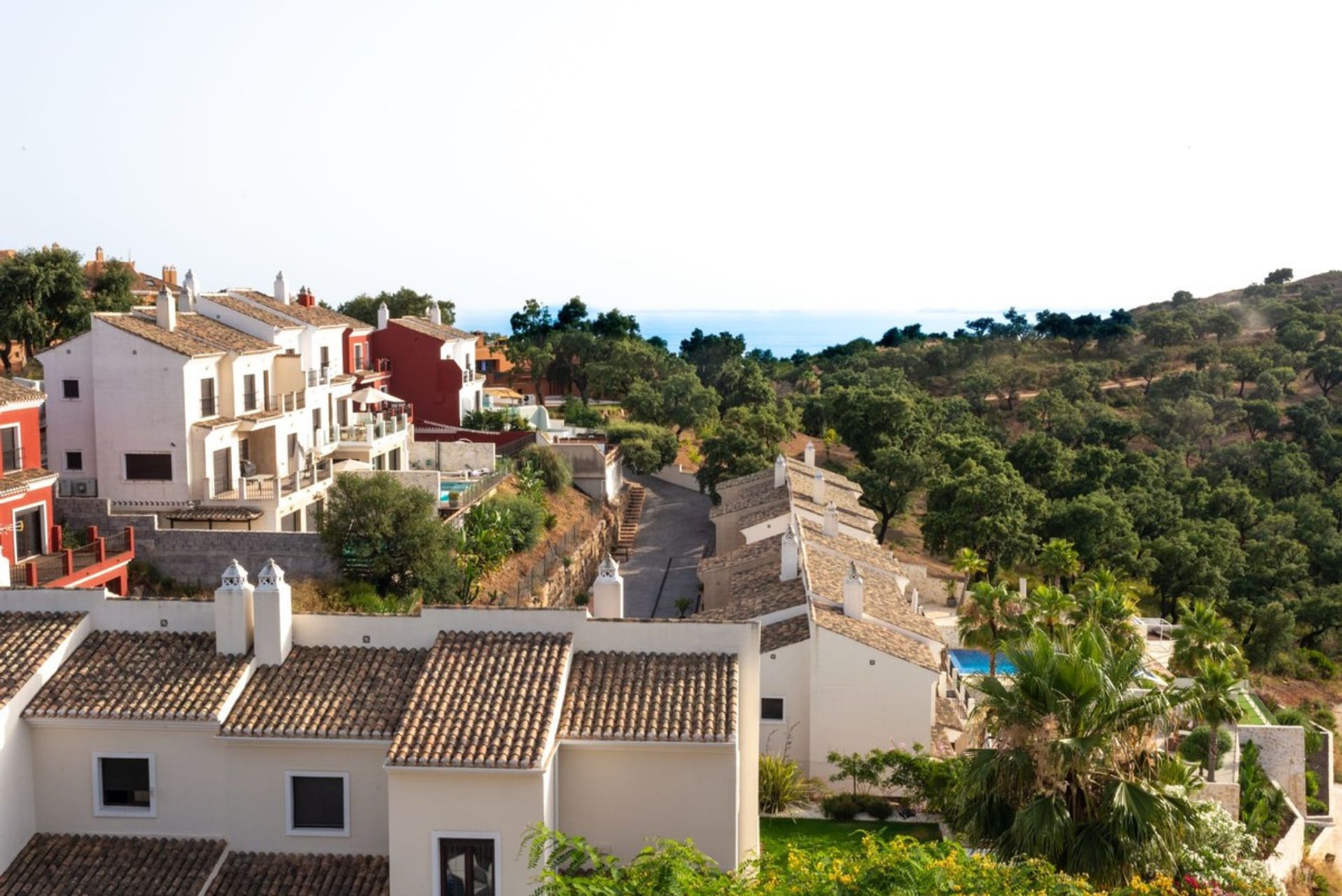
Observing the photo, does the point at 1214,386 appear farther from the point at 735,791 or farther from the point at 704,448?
the point at 735,791

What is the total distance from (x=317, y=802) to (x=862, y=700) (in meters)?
14.3

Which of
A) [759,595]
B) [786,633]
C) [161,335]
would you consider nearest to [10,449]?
[161,335]

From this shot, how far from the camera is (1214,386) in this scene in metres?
94.9

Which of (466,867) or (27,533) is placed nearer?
(466,867)

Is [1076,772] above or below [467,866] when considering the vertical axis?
above

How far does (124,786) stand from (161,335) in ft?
69.2

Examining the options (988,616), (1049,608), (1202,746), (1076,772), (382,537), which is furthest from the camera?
(988,616)

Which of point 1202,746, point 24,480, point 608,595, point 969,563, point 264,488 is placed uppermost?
point 24,480

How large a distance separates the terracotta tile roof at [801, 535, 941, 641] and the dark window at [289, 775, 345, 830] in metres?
15.6

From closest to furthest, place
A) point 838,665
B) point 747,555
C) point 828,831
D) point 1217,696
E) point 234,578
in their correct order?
point 234,578
point 828,831
point 1217,696
point 838,665
point 747,555

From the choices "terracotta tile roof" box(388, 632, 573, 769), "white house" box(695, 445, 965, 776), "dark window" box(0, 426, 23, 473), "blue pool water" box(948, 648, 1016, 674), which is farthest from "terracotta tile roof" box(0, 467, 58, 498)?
"blue pool water" box(948, 648, 1016, 674)

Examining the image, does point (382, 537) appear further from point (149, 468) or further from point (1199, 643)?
point (1199, 643)

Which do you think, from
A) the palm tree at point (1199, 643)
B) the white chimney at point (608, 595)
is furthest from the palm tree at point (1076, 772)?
the palm tree at point (1199, 643)

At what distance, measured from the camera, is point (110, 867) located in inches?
731
